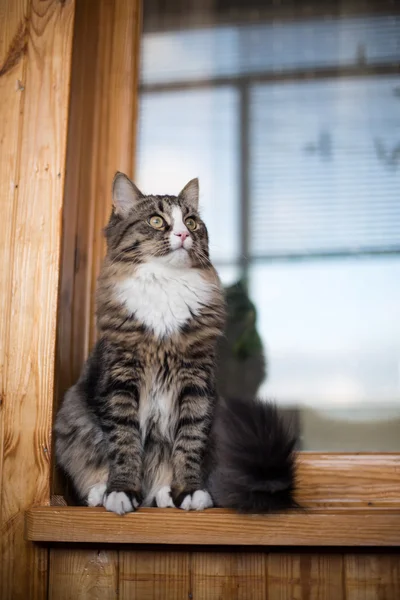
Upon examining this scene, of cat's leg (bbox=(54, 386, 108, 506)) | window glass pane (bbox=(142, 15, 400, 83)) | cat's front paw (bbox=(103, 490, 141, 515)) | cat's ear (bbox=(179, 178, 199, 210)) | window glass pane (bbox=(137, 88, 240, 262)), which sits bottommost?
cat's front paw (bbox=(103, 490, 141, 515))

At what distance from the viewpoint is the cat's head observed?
62.2 inches

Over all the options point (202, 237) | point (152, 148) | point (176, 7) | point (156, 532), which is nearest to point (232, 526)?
point (156, 532)

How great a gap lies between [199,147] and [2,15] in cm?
80

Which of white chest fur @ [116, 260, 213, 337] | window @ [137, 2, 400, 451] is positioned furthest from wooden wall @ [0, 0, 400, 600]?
window @ [137, 2, 400, 451]

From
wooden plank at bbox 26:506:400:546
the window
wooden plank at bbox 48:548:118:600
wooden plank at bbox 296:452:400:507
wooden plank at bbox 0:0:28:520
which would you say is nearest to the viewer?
wooden plank at bbox 26:506:400:546

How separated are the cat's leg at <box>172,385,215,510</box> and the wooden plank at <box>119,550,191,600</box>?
0.13m

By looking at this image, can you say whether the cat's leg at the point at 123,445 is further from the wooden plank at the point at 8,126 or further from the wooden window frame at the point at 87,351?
the wooden plank at the point at 8,126

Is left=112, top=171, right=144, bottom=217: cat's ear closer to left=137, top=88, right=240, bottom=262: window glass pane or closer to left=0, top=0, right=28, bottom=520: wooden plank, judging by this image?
left=0, top=0, right=28, bottom=520: wooden plank

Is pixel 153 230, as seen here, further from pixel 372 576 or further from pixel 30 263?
pixel 372 576

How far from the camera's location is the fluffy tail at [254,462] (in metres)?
1.34

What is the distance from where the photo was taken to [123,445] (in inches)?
57.1

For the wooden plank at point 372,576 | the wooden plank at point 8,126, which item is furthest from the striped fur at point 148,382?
the wooden plank at point 372,576

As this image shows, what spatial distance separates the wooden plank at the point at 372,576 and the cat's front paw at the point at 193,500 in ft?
1.11

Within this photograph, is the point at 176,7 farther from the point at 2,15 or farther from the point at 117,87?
the point at 2,15
